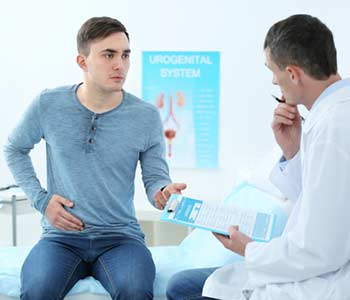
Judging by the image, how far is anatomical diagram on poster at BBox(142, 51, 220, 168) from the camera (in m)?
3.40

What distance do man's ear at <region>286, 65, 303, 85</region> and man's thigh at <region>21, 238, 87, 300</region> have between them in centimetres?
97

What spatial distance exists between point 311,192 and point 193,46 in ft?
7.16

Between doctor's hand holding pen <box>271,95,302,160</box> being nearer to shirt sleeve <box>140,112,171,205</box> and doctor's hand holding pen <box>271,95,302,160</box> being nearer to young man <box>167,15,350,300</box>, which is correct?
young man <box>167,15,350,300</box>

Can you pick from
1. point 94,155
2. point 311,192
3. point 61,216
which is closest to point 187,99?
point 94,155

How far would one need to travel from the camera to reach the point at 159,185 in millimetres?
2123

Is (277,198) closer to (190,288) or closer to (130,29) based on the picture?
(190,288)

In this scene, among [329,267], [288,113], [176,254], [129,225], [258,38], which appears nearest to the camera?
[329,267]

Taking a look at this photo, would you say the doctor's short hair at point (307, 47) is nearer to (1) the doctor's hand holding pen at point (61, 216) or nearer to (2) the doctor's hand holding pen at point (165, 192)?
(2) the doctor's hand holding pen at point (165, 192)

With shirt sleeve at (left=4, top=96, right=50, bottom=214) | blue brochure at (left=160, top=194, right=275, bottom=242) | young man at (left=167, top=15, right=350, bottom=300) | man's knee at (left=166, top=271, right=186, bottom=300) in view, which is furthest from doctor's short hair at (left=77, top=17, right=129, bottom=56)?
man's knee at (left=166, top=271, right=186, bottom=300)

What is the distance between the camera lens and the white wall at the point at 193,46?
10.9 feet

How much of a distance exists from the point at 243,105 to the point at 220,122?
166 mm

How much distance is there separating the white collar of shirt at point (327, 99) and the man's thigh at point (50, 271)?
93 cm

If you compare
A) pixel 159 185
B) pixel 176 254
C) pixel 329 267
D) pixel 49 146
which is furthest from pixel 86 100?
pixel 329 267

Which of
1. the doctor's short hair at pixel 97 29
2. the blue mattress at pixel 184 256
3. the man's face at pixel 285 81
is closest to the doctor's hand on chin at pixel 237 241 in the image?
the blue mattress at pixel 184 256
